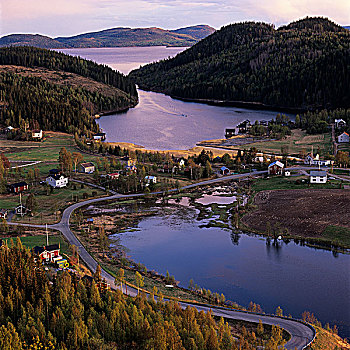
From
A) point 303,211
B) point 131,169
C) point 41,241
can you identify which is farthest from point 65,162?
point 303,211

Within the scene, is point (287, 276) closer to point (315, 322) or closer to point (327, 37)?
point (315, 322)

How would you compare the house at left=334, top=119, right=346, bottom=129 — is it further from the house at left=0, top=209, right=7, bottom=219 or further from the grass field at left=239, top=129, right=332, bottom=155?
the house at left=0, top=209, right=7, bottom=219

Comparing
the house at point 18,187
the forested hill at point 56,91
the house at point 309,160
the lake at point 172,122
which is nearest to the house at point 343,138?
the house at point 309,160

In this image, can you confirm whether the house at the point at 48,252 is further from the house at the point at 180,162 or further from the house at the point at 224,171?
the house at the point at 180,162

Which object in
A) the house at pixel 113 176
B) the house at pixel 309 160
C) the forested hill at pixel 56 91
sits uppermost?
the forested hill at pixel 56 91

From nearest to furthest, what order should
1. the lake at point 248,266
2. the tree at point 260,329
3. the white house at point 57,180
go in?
the tree at point 260,329 → the lake at point 248,266 → the white house at point 57,180

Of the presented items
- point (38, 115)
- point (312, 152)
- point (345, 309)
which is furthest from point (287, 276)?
point (38, 115)
